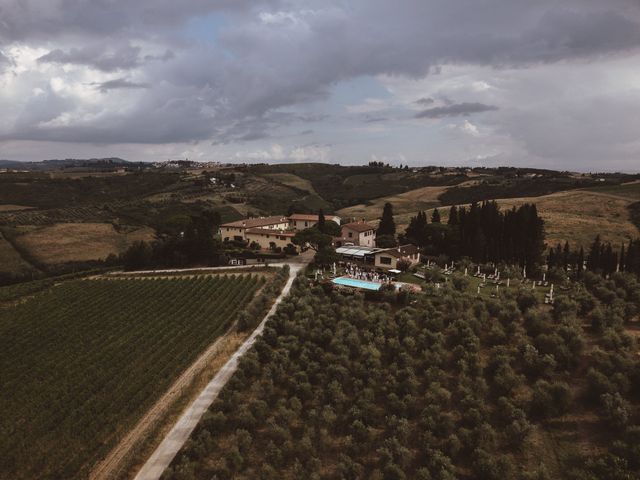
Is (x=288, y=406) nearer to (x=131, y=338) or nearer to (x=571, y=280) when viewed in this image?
(x=131, y=338)

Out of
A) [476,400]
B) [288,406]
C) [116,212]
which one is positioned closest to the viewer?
[476,400]

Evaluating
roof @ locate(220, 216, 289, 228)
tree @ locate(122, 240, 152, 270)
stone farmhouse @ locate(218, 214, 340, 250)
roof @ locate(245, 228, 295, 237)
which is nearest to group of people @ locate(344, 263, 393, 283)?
stone farmhouse @ locate(218, 214, 340, 250)

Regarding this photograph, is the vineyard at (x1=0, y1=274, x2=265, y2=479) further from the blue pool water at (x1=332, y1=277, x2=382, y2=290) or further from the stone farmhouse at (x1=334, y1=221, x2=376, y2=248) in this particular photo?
the stone farmhouse at (x1=334, y1=221, x2=376, y2=248)

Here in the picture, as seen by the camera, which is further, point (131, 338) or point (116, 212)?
point (116, 212)

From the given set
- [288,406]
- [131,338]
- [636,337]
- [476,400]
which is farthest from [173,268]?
[636,337]

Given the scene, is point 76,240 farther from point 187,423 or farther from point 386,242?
point 187,423
